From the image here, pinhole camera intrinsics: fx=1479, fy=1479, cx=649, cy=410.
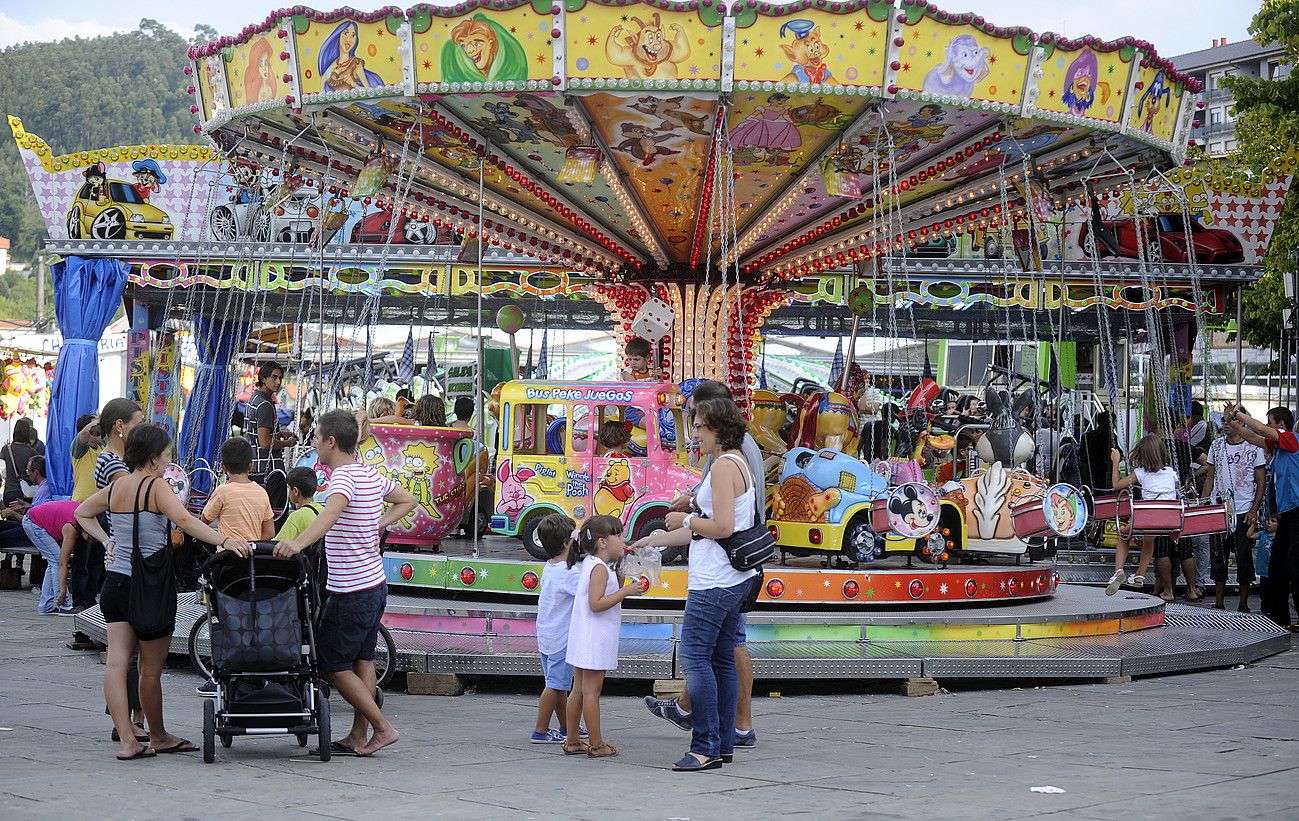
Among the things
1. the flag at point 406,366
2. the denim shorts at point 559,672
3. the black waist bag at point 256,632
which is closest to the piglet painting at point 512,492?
the denim shorts at point 559,672

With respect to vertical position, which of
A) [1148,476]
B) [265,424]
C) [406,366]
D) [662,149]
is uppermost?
[662,149]

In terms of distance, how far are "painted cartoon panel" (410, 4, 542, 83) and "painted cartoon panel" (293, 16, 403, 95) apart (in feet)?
0.65

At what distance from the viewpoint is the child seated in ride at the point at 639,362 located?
13.6 m

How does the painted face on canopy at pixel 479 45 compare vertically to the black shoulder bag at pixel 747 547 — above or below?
above

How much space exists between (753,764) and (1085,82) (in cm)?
556

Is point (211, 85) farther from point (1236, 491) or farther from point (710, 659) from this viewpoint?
point (1236, 491)

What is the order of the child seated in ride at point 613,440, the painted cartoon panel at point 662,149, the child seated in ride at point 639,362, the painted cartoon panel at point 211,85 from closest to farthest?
the painted cartoon panel at point 662,149, the painted cartoon panel at point 211,85, the child seated in ride at point 613,440, the child seated in ride at point 639,362

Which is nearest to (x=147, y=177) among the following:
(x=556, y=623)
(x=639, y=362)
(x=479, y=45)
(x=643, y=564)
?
(x=639, y=362)

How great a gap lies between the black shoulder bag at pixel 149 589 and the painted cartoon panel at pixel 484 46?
375 centimetres

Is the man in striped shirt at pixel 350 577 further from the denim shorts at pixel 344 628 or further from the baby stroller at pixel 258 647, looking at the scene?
the baby stroller at pixel 258 647

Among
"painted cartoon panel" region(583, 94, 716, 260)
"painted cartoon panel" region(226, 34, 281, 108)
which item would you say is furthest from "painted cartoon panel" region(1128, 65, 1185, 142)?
"painted cartoon panel" region(226, 34, 281, 108)

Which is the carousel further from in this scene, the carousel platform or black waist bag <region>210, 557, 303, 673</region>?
black waist bag <region>210, 557, 303, 673</region>

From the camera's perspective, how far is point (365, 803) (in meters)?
5.72

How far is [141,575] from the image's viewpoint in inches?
262
